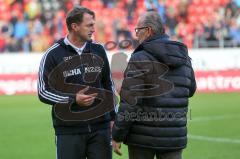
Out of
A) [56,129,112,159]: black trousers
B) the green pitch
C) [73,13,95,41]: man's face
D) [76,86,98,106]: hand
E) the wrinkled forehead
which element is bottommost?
the green pitch

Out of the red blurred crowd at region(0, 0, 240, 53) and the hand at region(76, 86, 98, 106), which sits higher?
the hand at region(76, 86, 98, 106)

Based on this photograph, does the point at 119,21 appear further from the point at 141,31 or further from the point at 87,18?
the point at 141,31

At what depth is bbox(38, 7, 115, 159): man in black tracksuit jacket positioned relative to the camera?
6.14 meters

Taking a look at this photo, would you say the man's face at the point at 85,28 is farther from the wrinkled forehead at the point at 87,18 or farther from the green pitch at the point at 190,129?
the green pitch at the point at 190,129

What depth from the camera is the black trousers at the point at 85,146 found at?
243 inches

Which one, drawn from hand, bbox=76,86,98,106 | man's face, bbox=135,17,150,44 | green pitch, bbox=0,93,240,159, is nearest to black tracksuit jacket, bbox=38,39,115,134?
hand, bbox=76,86,98,106

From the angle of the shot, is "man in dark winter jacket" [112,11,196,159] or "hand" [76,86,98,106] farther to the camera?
"hand" [76,86,98,106]

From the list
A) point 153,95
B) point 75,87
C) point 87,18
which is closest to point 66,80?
point 75,87

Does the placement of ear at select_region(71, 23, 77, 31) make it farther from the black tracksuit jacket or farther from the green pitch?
the green pitch

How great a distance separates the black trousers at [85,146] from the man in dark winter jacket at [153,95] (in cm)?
42

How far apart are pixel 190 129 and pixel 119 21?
1250 centimetres

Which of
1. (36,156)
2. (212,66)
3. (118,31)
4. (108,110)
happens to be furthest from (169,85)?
(118,31)

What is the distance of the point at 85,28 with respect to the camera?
6176mm

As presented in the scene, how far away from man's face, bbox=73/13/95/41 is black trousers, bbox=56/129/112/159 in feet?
3.19
